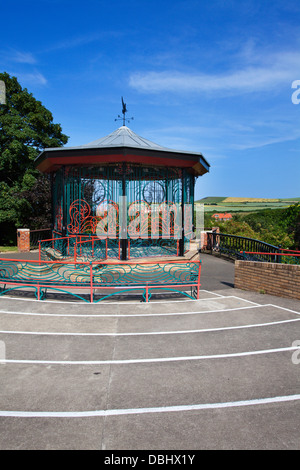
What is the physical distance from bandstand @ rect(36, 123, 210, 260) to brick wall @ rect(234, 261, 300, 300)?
3713mm

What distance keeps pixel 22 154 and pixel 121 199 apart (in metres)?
15.9

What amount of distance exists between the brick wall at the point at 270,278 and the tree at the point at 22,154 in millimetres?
14309

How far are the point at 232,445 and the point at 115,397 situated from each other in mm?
1471

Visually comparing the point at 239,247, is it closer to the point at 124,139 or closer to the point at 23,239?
the point at 124,139

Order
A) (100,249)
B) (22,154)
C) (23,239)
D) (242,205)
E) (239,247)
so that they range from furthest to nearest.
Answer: (242,205) → (22,154) → (23,239) → (239,247) → (100,249)

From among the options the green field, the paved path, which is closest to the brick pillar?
the paved path

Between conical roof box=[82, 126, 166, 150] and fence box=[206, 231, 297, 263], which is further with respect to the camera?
conical roof box=[82, 126, 166, 150]

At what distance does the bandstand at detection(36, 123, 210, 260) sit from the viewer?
37.2 ft

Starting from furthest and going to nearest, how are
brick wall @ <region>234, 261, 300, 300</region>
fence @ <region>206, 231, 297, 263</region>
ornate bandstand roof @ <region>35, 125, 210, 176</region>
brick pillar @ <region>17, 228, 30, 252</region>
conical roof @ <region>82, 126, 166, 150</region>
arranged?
brick pillar @ <region>17, 228, 30, 252</region> → conical roof @ <region>82, 126, 166, 150</region> → fence @ <region>206, 231, 297, 263</region> → ornate bandstand roof @ <region>35, 125, 210, 176</region> → brick wall @ <region>234, 261, 300, 300</region>

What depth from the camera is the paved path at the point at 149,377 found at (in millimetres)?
3102

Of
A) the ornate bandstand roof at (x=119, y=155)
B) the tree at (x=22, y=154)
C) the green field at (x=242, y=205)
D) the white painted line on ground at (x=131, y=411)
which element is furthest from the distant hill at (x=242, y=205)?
the white painted line on ground at (x=131, y=411)

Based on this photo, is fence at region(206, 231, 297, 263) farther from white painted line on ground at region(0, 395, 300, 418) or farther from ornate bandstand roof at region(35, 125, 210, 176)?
white painted line on ground at region(0, 395, 300, 418)

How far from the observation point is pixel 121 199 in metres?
11.8

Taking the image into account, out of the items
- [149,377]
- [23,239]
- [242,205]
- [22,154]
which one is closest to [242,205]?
[242,205]
